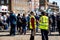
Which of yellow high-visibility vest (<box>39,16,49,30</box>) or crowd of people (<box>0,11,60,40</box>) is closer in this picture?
yellow high-visibility vest (<box>39,16,49,30</box>)

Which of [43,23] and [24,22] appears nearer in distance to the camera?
[43,23]

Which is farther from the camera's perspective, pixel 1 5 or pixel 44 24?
pixel 1 5

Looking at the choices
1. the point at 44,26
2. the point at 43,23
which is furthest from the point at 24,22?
the point at 44,26

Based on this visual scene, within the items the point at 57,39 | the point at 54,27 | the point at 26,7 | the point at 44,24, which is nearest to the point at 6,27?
the point at 54,27

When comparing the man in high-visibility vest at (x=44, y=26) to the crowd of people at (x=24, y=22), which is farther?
the crowd of people at (x=24, y=22)

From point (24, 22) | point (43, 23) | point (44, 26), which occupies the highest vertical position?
point (43, 23)

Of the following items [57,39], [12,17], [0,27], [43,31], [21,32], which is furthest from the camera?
[0,27]

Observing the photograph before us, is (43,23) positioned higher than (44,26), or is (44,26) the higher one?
(43,23)

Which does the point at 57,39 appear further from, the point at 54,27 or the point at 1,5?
the point at 1,5

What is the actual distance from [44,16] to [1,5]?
49.2m

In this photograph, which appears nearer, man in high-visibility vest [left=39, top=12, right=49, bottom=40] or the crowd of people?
man in high-visibility vest [left=39, top=12, right=49, bottom=40]

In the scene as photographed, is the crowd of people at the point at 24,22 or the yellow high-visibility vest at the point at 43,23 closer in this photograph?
the yellow high-visibility vest at the point at 43,23

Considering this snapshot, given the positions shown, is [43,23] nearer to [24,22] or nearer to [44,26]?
[44,26]

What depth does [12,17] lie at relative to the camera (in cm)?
2377
